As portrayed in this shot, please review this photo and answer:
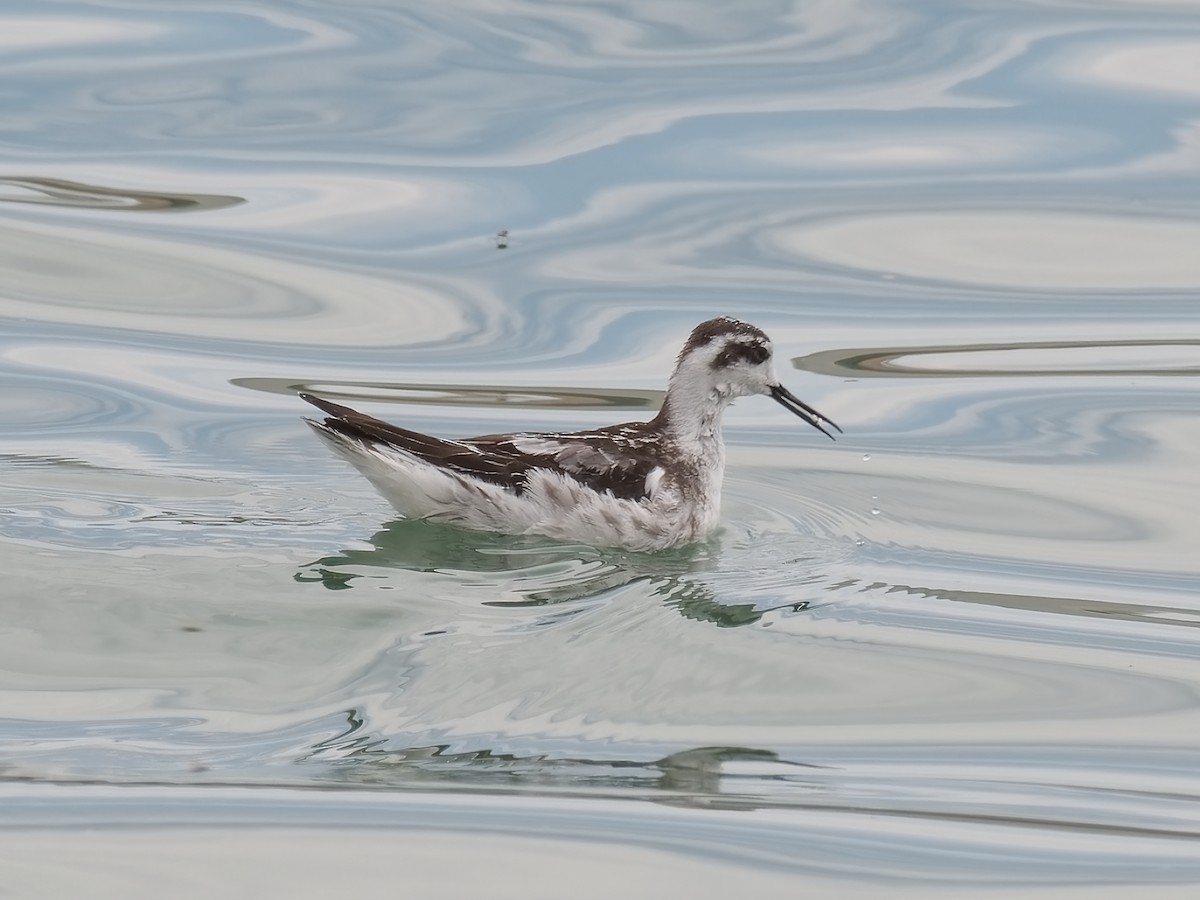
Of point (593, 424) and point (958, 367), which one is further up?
point (958, 367)

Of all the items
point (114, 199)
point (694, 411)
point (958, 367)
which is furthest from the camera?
point (114, 199)

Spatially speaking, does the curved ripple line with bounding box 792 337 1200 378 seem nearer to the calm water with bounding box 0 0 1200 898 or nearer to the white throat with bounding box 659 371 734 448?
the calm water with bounding box 0 0 1200 898

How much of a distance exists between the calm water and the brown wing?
373 mm

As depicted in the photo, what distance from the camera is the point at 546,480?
9.32 meters

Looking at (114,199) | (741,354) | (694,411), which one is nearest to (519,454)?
(694,411)

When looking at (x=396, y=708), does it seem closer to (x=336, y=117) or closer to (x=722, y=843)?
(x=722, y=843)

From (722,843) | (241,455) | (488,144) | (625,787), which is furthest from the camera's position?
(488,144)

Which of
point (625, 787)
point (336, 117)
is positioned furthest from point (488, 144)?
point (625, 787)

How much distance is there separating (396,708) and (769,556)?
9.62ft

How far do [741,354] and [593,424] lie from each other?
1.42 metres

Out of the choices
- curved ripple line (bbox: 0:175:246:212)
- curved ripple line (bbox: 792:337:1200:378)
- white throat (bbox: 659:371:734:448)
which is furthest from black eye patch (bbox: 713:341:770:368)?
curved ripple line (bbox: 0:175:246:212)

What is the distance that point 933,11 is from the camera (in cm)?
1530

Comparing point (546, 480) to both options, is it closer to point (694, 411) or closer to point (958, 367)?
point (694, 411)

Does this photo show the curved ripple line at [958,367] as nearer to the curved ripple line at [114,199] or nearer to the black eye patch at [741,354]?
the black eye patch at [741,354]
